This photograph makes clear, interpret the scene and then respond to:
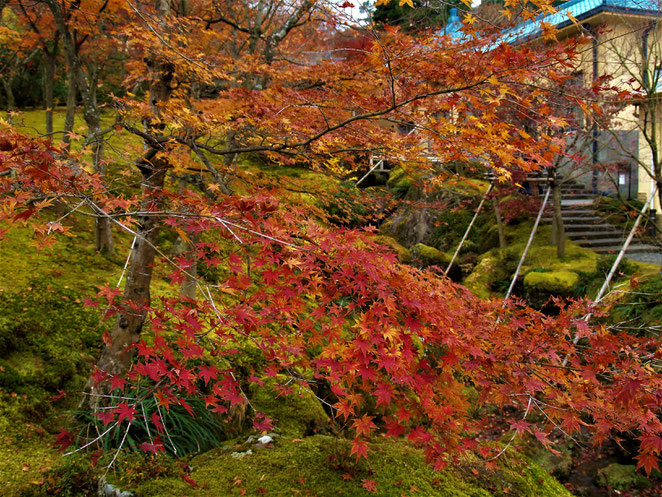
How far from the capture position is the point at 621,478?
18.4 ft

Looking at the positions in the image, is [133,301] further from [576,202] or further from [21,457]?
[576,202]

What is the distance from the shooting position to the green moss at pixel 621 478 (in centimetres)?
552

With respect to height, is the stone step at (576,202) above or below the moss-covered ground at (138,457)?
above

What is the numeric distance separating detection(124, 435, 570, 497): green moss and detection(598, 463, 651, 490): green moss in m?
2.68

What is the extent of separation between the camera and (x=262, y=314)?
8.45 ft

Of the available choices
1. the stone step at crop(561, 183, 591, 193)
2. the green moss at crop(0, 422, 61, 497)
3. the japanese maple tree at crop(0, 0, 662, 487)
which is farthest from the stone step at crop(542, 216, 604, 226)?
the green moss at crop(0, 422, 61, 497)

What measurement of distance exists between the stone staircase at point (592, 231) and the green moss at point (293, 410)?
892cm

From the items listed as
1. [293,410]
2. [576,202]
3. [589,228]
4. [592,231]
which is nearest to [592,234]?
[592,231]

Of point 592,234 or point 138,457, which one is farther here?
point 592,234

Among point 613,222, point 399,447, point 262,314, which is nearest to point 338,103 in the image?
point 262,314

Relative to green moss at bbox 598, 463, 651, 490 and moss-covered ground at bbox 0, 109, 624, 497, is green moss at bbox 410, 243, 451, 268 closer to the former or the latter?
green moss at bbox 598, 463, 651, 490

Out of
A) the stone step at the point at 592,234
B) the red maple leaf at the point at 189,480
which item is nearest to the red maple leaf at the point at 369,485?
the red maple leaf at the point at 189,480

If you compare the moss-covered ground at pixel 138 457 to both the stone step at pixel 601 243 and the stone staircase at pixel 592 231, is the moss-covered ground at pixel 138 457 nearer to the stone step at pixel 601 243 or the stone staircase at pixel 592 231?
the stone staircase at pixel 592 231

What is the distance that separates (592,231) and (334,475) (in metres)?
11.8
